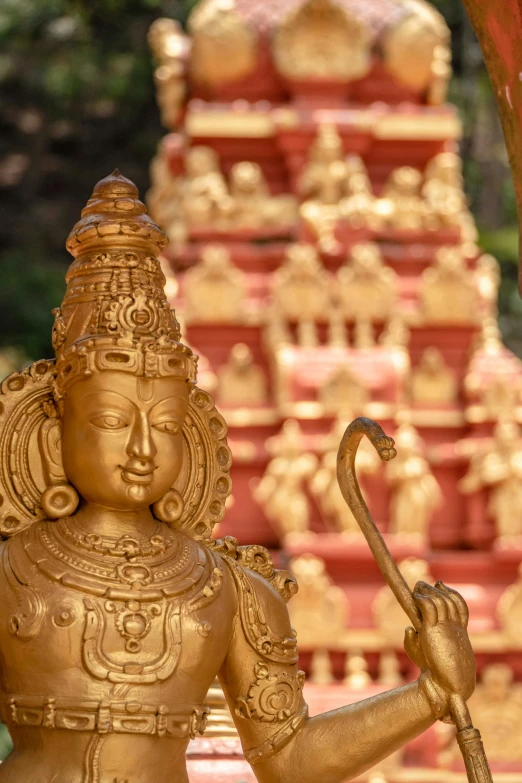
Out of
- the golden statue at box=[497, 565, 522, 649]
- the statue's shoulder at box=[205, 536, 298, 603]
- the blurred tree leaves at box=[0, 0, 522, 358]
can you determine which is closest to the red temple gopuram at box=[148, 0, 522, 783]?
the golden statue at box=[497, 565, 522, 649]

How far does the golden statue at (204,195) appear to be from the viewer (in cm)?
907

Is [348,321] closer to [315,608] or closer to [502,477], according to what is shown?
[502,477]

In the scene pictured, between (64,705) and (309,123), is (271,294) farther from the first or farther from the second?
(64,705)

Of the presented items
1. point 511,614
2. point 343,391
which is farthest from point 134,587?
point 511,614

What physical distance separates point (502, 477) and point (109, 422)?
5560 mm

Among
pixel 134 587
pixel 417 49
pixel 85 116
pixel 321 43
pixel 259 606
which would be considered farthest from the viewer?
pixel 85 116

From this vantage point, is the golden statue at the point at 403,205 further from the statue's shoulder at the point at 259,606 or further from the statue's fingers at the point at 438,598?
the statue's fingers at the point at 438,598

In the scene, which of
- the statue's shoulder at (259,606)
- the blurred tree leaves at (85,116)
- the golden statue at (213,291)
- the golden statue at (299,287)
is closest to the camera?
the statue's shoulder at (259,606)

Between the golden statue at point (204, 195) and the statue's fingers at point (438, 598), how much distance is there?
20.2ft

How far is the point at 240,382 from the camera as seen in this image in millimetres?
8906

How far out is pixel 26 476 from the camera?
10.7 feet

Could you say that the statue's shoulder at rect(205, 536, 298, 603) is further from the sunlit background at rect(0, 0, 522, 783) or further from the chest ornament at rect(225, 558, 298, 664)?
the sunlit background at rect(0, 0, 522, 783)

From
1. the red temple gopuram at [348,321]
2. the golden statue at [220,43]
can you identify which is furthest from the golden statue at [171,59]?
the golden statue at [220,43]

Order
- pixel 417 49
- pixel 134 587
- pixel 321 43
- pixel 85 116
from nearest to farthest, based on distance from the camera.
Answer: pixel 134 587, pixel 417 49, pixel 321 43, pixel 85 116
